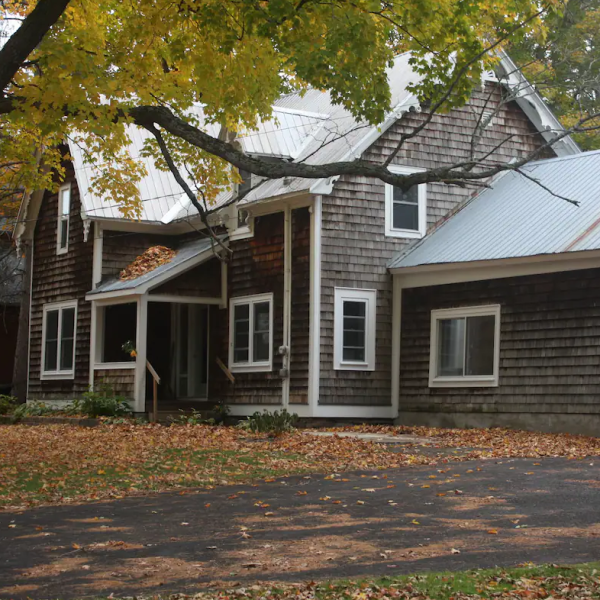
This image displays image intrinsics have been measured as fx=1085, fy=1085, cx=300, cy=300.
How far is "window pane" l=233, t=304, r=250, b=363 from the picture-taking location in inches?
961

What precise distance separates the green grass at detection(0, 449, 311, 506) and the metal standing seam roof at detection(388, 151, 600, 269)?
23.0 feet

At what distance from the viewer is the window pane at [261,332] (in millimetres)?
23703

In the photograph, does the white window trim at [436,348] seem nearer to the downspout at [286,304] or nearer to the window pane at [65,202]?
the downspout at [286,304]

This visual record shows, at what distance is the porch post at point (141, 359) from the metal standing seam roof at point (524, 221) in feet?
18.5

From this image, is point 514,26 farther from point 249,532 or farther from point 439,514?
point 249,532

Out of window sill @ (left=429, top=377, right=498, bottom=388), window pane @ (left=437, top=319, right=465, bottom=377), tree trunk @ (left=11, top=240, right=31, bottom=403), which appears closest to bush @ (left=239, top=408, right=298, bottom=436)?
window sill @ (left=429, top=377, right=498, bottom=388)

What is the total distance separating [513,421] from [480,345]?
5.69ft

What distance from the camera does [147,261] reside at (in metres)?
26.1

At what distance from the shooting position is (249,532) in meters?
9.94

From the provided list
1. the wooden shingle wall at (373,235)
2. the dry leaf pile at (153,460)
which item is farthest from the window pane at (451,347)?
the dry leaf pile at (153,460)

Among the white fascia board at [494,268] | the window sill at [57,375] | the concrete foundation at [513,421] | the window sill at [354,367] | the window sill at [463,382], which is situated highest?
the white fascia board at [494,268]

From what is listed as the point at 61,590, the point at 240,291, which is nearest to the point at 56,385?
the point at 240,291

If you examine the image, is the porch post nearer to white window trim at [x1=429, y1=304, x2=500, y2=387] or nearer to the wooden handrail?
the wooden handrail

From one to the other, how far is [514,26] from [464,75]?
→ 0.94m
